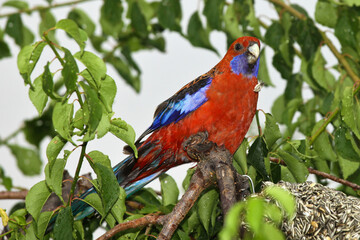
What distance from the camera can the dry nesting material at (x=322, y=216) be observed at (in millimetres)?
2326

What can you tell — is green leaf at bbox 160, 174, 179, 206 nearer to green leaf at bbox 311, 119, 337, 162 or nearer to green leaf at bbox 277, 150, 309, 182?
green leaf at bbox 277, 150, 309, 182

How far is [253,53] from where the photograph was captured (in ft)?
10.9

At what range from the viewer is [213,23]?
12.0 feet

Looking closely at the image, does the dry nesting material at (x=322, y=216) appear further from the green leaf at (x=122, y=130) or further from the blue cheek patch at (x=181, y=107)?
the blue cheek patch at (x=181, y=107)

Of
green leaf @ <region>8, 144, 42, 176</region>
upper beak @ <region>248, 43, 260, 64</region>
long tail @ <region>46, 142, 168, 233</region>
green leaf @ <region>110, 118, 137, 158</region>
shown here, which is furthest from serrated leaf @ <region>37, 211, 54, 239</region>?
green leaf @ <region>8, 144, 42, 176</region>

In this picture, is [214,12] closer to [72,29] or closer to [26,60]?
[72,29]

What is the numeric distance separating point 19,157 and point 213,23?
2238 mm

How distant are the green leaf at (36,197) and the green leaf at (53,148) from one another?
0.97ft

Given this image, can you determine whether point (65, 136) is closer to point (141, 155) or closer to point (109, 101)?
point (109, 101)

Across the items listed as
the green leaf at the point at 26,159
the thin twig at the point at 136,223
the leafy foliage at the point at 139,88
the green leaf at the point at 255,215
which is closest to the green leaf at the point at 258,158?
the leafy foliage at the point at 139,88

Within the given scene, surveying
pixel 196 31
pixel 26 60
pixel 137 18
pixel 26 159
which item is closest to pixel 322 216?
pixel 26 60

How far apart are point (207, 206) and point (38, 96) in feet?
3.17

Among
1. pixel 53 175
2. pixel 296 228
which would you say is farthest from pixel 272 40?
pixel 53 175

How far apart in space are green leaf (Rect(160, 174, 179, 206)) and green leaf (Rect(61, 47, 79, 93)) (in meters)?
1.16
